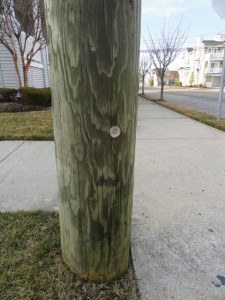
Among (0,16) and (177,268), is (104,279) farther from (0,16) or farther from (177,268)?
(0,16)

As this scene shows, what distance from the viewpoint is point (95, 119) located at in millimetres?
1124

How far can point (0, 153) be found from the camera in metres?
3.91

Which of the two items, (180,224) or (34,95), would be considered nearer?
(180,224)

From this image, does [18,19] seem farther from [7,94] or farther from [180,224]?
[180,224]

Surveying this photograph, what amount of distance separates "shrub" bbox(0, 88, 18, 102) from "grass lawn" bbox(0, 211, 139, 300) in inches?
344

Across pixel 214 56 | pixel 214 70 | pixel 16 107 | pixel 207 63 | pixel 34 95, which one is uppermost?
pixel 214 56

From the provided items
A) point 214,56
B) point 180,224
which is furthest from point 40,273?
point 214,56

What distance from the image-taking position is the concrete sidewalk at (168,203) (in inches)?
60.4

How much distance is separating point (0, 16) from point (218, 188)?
33.0 feet

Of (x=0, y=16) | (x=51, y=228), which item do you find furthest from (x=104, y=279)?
(x=0, y=16)

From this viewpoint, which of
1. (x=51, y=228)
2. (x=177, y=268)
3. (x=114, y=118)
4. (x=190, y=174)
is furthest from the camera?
(x=190, y=174)

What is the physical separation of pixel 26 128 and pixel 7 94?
5.01 m

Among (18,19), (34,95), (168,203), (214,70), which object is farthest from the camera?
(214,70)

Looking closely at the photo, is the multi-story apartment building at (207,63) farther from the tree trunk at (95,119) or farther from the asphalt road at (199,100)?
the tree trunk at (95,119)
